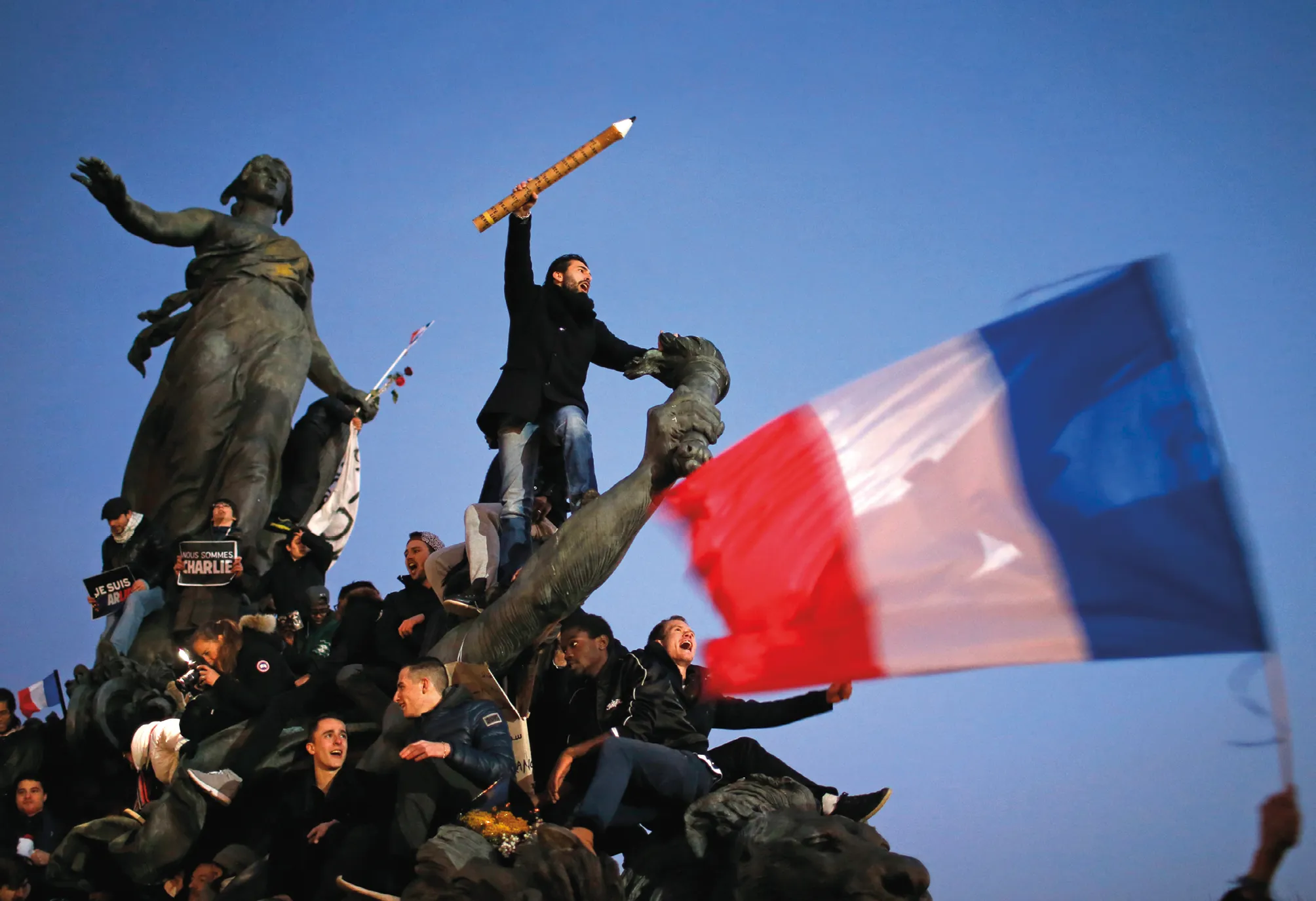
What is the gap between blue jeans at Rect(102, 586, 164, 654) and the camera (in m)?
13.5

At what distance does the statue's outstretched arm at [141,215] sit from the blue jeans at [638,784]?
41.1 ft

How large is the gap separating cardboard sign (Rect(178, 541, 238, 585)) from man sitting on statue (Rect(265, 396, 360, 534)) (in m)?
2.49

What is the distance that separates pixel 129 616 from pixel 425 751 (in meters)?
8.26

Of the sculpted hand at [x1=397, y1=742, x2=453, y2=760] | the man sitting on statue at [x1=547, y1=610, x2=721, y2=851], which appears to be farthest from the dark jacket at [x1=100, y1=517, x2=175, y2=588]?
the sculpted hand at [x1=397, y1=742, x2=453, y2=760]

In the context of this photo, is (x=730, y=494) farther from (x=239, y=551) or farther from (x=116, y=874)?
(x=239, y=551)

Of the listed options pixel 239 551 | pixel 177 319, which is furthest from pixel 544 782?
pixel 177 319

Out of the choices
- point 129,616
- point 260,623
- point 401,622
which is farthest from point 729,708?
point 129,616

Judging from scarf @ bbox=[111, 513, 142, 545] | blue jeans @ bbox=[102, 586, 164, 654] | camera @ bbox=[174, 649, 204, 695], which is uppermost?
scarf @ bbox=[111, 513, 142, 545]

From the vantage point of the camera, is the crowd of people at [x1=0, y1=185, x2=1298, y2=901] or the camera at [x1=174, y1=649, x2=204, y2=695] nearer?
the crowd of people at [x1=0, y1=185, x2=1298, y2=901]

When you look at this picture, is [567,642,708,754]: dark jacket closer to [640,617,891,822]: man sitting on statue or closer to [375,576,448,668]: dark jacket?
[640,617,891,822]: man sitting on statue

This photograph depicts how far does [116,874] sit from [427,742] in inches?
178

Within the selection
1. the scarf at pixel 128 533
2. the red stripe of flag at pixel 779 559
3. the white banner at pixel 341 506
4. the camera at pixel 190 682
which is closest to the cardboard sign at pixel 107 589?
the scarf at pixel 128 533

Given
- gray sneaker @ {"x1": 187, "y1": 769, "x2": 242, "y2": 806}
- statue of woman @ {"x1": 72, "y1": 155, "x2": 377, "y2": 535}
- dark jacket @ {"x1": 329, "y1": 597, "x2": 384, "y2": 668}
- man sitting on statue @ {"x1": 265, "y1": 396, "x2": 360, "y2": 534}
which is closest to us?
gray sneaker @ {"x1": 187, "y1": 769, "x2": 242, "y2": 806}

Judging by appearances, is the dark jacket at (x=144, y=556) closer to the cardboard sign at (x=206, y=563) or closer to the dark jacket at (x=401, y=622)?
the cardboard sign at (x=206, y=563)
